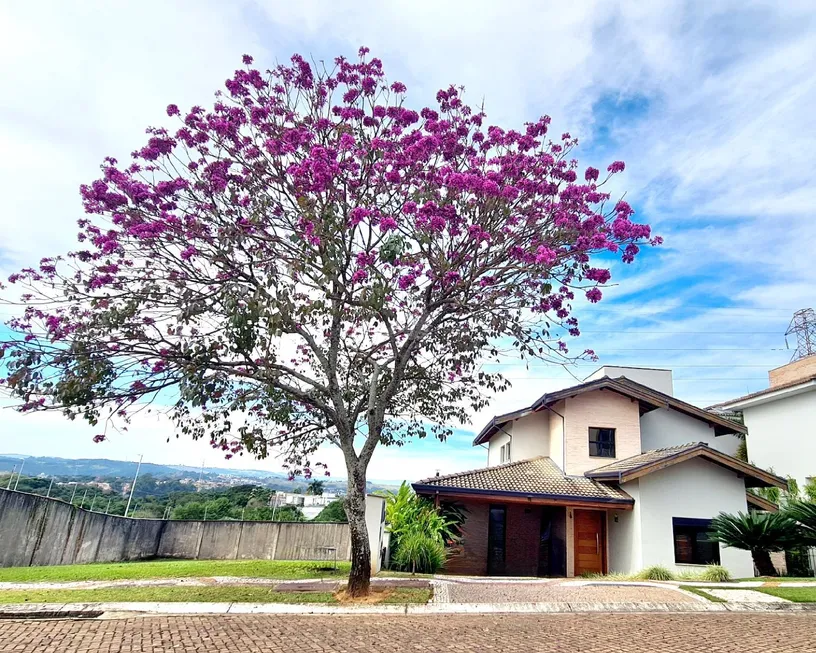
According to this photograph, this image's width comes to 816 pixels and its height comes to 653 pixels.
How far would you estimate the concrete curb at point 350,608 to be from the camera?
9219 millimetres

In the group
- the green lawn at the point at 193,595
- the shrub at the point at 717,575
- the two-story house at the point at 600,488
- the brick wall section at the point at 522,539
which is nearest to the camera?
the green lawn at the point at 193,595

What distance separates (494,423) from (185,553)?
1539cm

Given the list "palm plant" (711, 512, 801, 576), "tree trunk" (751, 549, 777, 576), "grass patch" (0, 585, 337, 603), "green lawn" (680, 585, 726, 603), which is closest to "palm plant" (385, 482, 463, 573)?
"grass patch" (0, 585, 337, 603)

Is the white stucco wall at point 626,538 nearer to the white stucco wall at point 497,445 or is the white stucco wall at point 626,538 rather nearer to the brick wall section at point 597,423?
the brick wall section at point 597,423

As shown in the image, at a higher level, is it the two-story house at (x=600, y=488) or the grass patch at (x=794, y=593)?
the two-story house at (x=600, y=488)

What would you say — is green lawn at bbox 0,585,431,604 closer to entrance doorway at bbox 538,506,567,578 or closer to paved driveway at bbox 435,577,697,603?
paved driveway at bbox 435,577,697,603

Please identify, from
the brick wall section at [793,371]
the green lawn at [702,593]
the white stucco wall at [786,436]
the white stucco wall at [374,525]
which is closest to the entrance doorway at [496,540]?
the white stucco wall at [374,525]

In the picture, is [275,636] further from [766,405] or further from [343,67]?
[766,405]

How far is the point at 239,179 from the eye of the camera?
11227mm

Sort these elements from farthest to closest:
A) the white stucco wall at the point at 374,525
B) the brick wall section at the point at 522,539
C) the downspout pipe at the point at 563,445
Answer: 1. the brick wall section at the point at 522,539
2. the downspout pipe at the point at 563,445
3. the white stucco wall at the point at 374,525

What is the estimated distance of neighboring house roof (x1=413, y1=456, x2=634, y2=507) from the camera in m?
17.1

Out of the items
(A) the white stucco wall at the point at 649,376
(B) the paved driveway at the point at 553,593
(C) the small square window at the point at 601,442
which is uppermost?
(A) the white stucco wall at the point at 649,376

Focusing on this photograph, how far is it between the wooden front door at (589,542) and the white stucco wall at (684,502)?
2.38 metres

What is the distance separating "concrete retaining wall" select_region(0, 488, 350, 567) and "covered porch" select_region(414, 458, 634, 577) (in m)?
5.33
